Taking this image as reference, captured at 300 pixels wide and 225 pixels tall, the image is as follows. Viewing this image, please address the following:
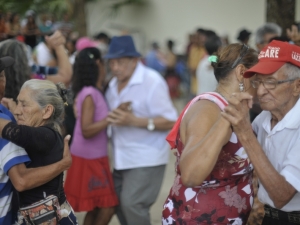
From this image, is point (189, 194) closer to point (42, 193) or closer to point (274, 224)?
point (274, 224)

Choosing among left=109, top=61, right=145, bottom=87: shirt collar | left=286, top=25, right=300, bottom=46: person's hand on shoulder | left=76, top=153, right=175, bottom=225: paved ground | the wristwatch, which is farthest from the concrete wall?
the wristwatch

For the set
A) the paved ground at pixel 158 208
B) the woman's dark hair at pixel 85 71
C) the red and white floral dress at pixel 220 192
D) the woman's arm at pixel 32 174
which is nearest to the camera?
the red and white floral dress at pixel 220 192

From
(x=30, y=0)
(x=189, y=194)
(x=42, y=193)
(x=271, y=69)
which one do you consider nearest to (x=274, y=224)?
(x=189, y=194)

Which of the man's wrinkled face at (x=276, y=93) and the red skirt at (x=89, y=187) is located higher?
the man's wrinkled face at (x=276, y=93)

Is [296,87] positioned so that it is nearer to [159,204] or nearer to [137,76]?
[137,76]

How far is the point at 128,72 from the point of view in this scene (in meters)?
4.98

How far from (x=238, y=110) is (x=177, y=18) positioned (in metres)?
16.1

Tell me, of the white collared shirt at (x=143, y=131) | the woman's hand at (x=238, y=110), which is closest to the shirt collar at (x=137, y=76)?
the white collared shirt at (x=143, y=131)

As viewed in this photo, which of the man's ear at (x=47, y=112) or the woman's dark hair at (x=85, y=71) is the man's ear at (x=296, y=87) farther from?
the woman's dark hair at (x=85, y=71)

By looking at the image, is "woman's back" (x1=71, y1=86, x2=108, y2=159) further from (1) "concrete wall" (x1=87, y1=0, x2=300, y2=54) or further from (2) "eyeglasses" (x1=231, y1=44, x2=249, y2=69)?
(1) "concrete wall" (x1=87, y1=0, x2=300, y2=54)

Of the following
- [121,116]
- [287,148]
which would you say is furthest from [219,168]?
[121,116]

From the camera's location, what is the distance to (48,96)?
3.25 metres

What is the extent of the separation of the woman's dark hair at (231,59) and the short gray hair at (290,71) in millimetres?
283

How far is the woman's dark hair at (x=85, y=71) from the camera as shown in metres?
4.95
